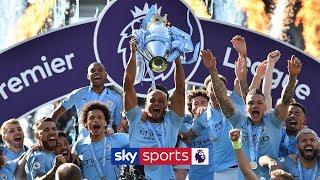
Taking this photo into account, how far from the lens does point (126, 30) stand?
1481 cm

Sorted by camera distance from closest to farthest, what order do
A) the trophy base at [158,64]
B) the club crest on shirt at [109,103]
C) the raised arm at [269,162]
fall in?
the trophy base at [158,64] < the raised arm at [269,162] < the club crest on shirt at [109,103]

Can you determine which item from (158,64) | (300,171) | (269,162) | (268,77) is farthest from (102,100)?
(300,171)

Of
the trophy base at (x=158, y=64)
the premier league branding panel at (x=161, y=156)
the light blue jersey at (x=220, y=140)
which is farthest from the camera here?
the light blue jersey at (x=220, y=140)

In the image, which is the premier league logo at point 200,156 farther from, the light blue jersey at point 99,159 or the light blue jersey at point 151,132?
the light blue jersey at point 99,159

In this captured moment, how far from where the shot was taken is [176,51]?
11289 millimetres

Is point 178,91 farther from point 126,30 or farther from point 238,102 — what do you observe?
point 126,30

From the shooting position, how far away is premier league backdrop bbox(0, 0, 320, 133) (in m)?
14.8

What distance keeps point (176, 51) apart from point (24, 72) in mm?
4034

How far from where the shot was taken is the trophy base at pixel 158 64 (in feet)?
36.0

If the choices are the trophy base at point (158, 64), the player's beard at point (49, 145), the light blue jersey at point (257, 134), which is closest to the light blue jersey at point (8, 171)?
the player's beard at point (49, 145)

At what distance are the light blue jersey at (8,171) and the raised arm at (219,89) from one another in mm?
2049

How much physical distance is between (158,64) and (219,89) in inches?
35.0

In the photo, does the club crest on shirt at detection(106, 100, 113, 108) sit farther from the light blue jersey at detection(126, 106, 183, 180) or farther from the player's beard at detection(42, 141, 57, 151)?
the player's beard at detection(42, 141, 57, 151)

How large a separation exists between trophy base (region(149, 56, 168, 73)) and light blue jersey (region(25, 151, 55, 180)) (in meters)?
1.31
